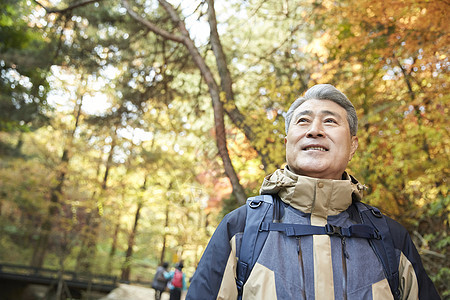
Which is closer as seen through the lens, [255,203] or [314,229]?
[314,229]

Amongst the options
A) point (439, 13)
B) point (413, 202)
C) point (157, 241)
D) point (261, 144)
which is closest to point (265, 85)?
point (261, 144)

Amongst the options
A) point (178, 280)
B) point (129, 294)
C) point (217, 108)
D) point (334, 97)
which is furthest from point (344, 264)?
point (129, 294)

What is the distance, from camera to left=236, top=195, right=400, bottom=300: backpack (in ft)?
5.20

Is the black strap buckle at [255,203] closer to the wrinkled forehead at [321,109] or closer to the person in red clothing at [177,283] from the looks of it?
the wrinkled forehead at [321,109]

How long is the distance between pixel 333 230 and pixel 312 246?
11cm

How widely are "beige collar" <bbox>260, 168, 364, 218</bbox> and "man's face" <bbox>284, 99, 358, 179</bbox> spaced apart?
105mm

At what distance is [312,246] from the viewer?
5.25 ft

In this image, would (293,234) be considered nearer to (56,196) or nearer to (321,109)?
(321,109)

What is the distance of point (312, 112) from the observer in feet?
6.27

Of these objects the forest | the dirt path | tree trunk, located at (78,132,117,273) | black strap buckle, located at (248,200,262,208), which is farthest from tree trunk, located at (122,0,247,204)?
the dirt path

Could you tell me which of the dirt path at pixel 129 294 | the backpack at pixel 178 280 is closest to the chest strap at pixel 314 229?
the backpack at pixel 178 280

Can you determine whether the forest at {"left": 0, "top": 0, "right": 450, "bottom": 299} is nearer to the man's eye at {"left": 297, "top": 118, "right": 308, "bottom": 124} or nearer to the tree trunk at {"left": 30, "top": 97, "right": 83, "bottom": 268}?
the tree trunk at {"left": 30, "top": 97, "right": 83, "bottom": 268}

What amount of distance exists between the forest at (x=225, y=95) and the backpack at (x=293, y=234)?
293cm

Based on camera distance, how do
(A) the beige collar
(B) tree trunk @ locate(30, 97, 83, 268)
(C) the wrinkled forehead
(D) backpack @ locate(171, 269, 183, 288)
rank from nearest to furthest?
(A) the beige collar < (C) the wrinkled forehead < (D) backpack @ locate(171, 269, 183, 288) < (B) tree trunk @ locate(30, 97, 83, 268)
